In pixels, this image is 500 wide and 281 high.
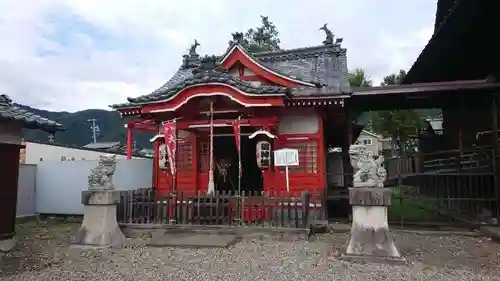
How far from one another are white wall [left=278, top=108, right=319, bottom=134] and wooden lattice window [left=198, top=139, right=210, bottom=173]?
7.56ft

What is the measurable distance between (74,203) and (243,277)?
32.0 feet

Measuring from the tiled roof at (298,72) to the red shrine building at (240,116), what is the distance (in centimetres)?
3

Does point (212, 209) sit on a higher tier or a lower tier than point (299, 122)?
lower

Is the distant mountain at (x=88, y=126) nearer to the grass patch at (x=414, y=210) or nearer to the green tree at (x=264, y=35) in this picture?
the green tree at (x=264, y=35)

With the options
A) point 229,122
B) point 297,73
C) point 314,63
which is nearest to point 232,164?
point 229,122

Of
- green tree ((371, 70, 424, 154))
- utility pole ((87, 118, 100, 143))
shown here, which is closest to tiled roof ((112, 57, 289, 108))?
green tree ((371, 70, 424, 154))

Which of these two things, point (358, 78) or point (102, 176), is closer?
point (102, 176)

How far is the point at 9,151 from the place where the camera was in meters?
7.99

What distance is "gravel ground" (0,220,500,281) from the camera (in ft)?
18.8

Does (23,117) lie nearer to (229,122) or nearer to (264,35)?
(229,122)

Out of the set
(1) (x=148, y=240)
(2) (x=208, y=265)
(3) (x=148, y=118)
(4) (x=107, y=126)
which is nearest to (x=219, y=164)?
(3) (x=148, y=118)

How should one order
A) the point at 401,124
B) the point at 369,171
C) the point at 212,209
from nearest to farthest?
the point at 369,171, the point at 212,209, the point at 401,124

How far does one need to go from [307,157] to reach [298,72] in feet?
12.7

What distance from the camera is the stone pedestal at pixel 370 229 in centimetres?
641
